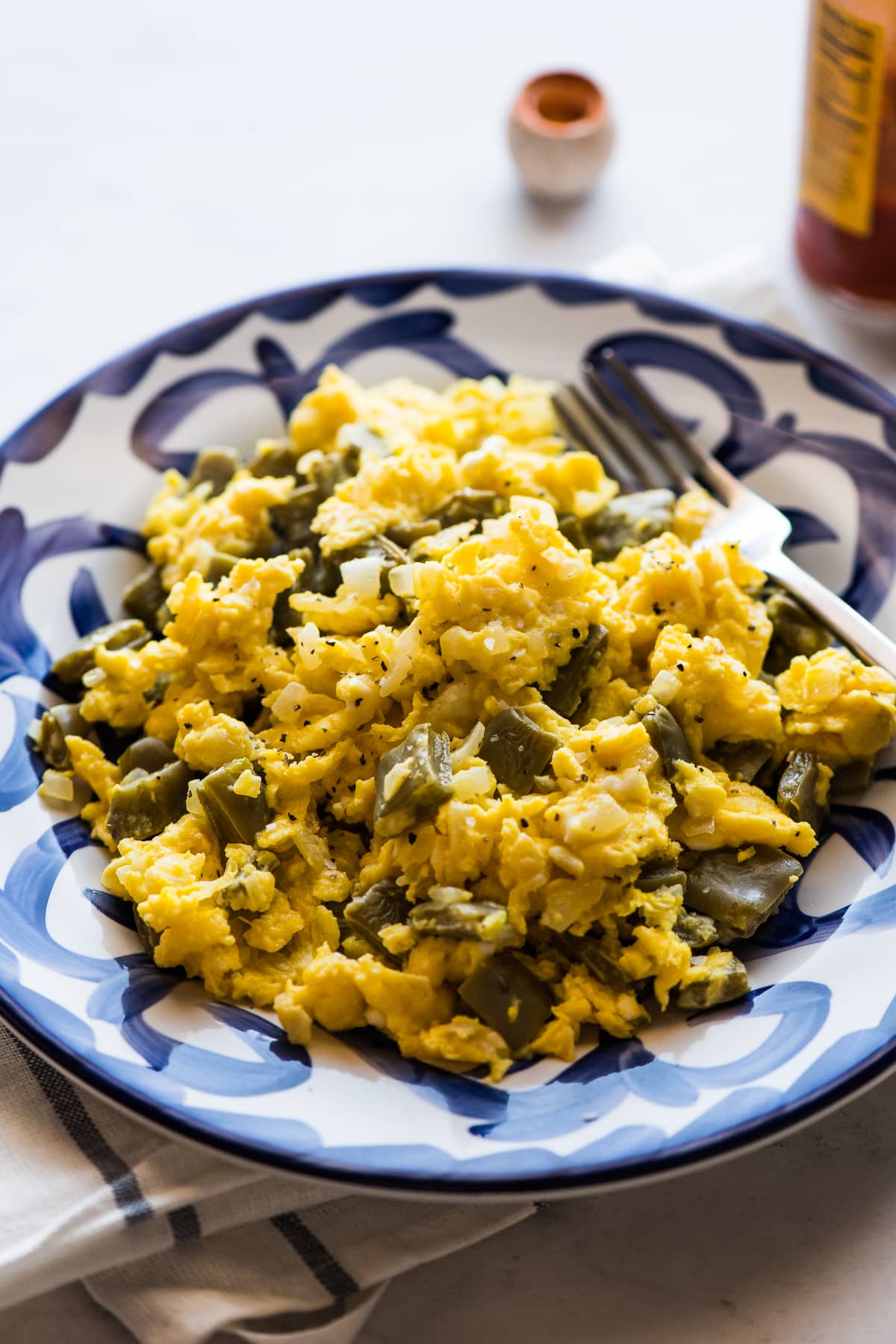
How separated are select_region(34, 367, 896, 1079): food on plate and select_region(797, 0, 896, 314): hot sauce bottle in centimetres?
143

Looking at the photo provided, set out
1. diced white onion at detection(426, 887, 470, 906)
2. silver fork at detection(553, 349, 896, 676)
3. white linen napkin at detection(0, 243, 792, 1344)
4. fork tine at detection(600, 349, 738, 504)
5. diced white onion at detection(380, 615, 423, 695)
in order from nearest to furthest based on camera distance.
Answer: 1. white linen napkin at detection(0, 243, 792, 1344)
2. diced white onion at detection(426, 887, 470, 906)
3. diced white onion at detection(380, 615, 423, 695)
4. silver fork at detection(553, 349, 896, 676)
5. fork tine at detection(600, 349, 738, 504)

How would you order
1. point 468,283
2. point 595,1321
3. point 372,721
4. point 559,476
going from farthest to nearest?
point 468,283 < point 559,476 < point 372,721 < point 595,1321

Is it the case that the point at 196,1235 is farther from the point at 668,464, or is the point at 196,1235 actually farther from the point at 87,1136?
the point at 668,464

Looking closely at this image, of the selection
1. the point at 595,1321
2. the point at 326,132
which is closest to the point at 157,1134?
the point at 595,1321

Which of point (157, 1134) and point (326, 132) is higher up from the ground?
point (326, 132)

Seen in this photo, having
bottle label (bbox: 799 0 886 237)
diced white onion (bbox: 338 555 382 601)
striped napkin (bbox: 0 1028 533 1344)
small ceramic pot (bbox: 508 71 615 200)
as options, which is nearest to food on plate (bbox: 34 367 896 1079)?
diced white onion (bbox: 338 555 382 601)

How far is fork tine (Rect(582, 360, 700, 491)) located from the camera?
3.71 metres

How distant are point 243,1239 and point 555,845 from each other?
39.2 inches

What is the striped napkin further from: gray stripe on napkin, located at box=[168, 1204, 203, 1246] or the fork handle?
the fork handle

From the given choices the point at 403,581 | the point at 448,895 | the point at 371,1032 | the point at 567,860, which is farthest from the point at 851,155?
the point at 371,1032

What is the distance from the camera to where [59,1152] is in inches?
110

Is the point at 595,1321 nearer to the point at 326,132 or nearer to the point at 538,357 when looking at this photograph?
the point at 538,357

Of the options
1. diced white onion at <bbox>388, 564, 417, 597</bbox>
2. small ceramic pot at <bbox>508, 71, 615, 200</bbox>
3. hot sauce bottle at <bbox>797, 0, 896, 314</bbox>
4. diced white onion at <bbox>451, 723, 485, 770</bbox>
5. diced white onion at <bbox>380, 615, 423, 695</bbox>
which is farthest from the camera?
small ceramic pot at <bbox>508, 71, 615, 200</bbox>

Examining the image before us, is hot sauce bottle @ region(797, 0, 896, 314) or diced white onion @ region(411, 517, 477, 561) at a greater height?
hot sauce bottle @ region(797, 0, 896, 314)
